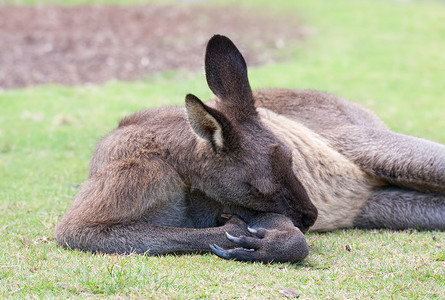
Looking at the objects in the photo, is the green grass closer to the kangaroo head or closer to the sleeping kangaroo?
the sleeping kangaroo

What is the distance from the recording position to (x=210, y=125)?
4.67 metres

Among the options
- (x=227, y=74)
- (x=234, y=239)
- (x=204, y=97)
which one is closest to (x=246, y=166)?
(x=234, y=239)

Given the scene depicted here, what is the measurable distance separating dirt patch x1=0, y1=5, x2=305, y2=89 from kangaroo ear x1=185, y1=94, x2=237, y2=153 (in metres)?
8.99

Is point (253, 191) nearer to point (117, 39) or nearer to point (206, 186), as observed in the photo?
point (206, 186)

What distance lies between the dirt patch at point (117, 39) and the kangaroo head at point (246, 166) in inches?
351

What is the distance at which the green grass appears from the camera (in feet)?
13.5

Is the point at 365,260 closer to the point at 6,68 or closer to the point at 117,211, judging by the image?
the point at 117,211

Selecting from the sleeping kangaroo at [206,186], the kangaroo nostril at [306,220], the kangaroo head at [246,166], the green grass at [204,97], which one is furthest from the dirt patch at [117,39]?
the kangaroo nostril at [306,220]

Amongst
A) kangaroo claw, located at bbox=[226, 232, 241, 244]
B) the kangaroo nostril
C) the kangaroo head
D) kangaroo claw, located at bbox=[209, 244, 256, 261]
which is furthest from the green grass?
the kangaroo head

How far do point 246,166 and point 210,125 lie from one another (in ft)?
1.34

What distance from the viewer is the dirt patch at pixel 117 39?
1400 centimetres

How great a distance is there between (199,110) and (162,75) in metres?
9.37

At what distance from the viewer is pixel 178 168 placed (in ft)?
16.4

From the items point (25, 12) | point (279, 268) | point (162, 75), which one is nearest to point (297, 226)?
point (279, 268)
